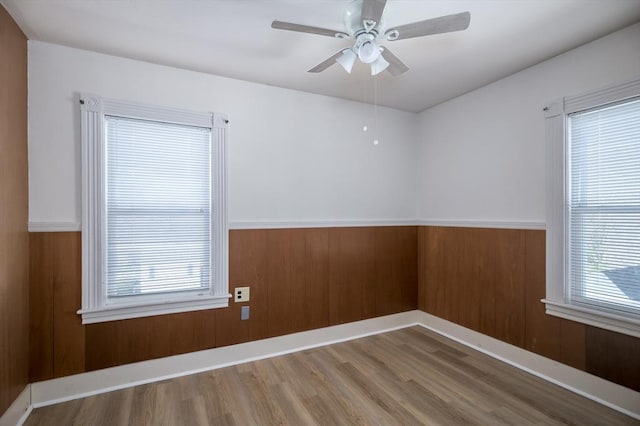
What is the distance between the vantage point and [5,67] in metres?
1.86

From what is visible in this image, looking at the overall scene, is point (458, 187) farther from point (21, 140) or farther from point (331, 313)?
point (21, 140)

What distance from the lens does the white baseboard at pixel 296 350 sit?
7.02 ft

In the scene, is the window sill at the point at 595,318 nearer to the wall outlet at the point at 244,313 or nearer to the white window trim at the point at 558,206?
the white window trim at the point at 558,206

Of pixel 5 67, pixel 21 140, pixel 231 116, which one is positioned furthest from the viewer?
Answer: pixel 231 116

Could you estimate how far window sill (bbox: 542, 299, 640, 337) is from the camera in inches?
79.1

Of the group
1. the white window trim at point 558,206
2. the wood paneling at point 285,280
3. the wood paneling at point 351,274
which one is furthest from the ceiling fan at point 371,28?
the wood paneling at point 351,274

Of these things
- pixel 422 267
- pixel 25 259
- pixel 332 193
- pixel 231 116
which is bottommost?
pixel 422 267

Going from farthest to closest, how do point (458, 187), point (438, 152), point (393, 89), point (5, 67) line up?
1. point (438, 152)
2. point (458, 187)
3. point (393, 89)
4. point (5, 67)

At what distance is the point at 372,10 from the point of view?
1.55 m

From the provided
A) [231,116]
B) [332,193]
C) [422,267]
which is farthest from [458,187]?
[231,116]

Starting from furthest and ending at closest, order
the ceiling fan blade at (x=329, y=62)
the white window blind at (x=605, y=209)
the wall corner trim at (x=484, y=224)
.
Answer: the wall corner trim at (x=484, y=224), the white window blind at (x=605, y=209), the ceiling fan blade at (x=329, y=62)

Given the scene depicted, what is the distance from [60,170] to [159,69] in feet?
3.57

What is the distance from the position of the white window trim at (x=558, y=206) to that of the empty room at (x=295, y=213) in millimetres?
14

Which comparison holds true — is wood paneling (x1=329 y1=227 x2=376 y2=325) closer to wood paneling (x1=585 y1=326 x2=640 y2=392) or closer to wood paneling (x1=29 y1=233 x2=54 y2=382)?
wood paneling (x1=585 y1=326 x2=640 y2=392)
